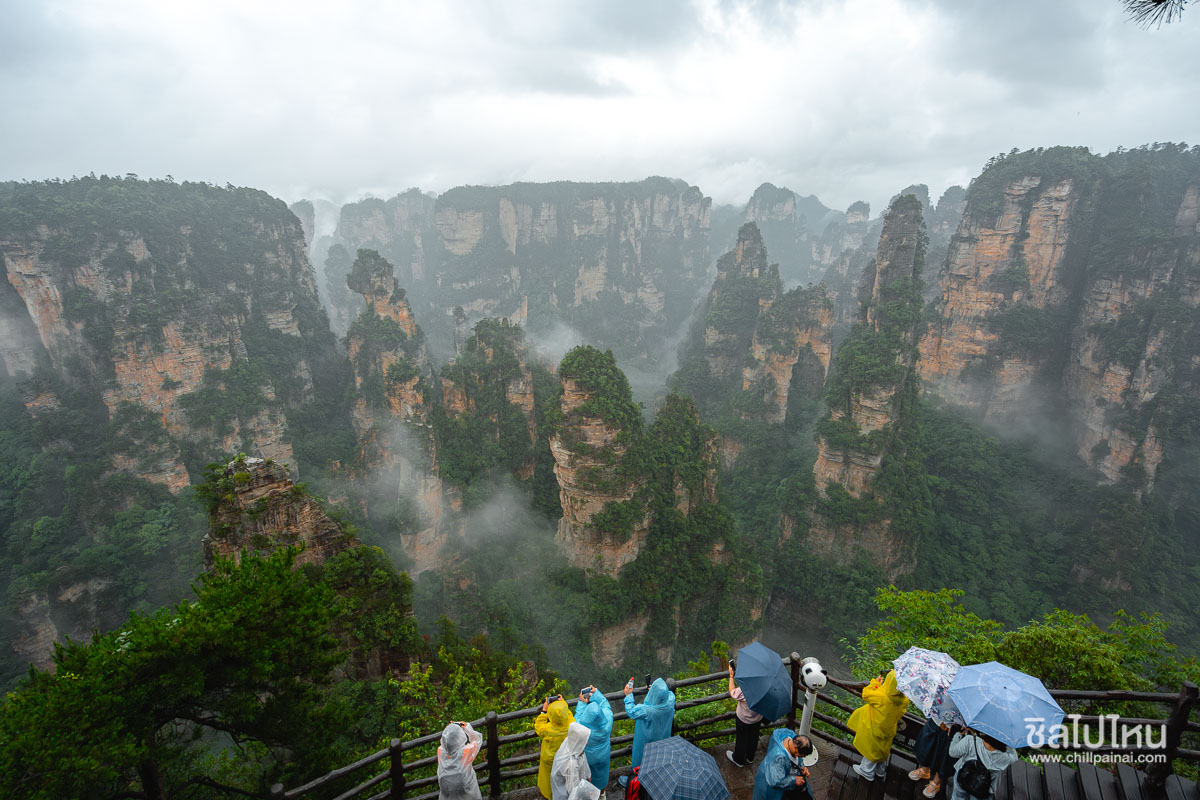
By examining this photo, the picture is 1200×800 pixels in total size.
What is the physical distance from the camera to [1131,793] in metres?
5.25

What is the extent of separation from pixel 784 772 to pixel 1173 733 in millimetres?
4263

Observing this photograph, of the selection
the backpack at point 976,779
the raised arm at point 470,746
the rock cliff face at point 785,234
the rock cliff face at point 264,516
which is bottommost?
the rock cliff face at point 264,516

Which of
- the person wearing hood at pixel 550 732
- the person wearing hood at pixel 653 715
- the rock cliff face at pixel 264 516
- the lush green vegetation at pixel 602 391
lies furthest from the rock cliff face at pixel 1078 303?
the rock cliff face at pixel 264 516

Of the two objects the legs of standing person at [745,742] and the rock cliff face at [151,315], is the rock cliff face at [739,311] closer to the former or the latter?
the rock cliff face at [151,315]

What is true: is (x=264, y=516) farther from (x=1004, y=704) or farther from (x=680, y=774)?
(x=1004, y=704)

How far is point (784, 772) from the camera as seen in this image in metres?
4.91

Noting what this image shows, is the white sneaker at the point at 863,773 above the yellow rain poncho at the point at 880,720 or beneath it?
beneath

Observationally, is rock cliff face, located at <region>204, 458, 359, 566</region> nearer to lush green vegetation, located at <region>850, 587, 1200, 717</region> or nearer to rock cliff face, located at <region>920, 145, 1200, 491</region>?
lush green vegetation, located at <region>850, 587, 1200, 717</region>

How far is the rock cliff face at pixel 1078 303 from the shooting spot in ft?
109

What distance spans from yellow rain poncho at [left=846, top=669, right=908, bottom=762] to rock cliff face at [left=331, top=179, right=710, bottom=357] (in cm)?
8280

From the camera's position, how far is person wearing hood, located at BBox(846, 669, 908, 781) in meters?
5.65

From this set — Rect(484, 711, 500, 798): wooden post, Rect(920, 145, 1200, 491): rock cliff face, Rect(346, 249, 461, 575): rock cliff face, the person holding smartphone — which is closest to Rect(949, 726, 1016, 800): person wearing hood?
the person holding smartphone

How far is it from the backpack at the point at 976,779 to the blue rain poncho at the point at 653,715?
2954 millimetres

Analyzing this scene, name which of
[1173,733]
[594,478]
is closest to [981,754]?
[1173,733]
